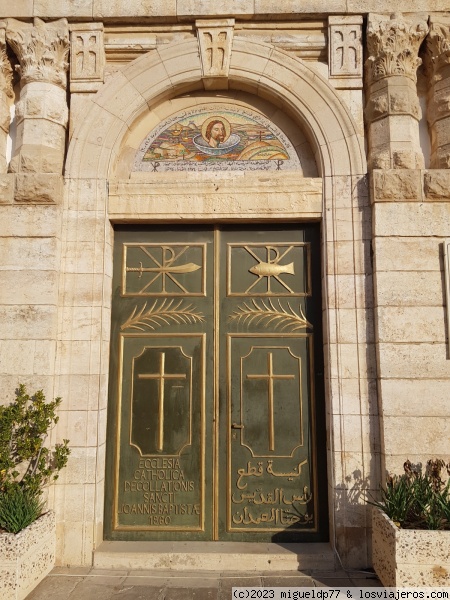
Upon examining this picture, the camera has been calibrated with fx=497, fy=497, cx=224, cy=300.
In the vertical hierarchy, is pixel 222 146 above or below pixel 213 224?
above

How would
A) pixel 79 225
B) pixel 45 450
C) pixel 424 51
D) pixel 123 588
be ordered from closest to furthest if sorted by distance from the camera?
pixel 123 588 → pixel 45 450 → pixel 79 225 → pixel 424 51

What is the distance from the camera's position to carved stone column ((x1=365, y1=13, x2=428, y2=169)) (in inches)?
212

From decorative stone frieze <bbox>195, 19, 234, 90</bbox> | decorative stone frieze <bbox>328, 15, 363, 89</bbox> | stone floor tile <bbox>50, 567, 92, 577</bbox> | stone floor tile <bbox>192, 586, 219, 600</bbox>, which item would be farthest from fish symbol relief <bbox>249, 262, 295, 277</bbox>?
stone floor tile <bbox>50, 567, 92, 577</bbox>

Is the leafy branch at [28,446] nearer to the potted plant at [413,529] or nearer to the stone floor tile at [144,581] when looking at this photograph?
the stone floor tile at [144,581]

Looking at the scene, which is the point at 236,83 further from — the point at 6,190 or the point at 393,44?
the point at 6,190

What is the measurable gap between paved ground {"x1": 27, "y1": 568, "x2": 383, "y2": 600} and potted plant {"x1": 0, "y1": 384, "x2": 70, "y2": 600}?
0.21m

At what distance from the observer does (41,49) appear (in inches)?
225

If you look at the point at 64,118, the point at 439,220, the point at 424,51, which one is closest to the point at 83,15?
the point at 64,118

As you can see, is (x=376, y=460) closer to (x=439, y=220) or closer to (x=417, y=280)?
(x=417, y=280)

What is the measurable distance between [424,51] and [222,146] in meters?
2.61

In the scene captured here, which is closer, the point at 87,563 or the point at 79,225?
the point at 87,563

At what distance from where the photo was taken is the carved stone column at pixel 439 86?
217 inches

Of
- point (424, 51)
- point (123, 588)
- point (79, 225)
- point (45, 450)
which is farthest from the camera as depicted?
point (424, 51)

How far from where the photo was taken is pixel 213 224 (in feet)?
18.9
